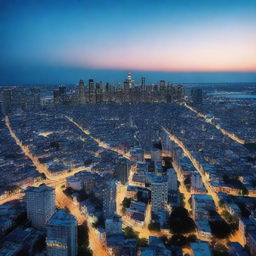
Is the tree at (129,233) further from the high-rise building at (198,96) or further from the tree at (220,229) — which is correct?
the high-rise building at (198,96)

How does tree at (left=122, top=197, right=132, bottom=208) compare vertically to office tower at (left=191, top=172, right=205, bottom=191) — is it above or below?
below

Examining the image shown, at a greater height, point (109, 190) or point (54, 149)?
point (109, 190)

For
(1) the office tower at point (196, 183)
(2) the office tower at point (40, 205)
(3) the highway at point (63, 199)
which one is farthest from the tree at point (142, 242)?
(1) the office tower at point (196, 183)

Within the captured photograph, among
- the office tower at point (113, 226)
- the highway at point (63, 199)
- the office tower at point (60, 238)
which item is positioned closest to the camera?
the office tower at point (60, 238)

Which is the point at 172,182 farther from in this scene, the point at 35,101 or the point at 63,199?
the point at 35,101

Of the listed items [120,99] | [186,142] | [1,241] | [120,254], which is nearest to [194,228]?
[120,254]

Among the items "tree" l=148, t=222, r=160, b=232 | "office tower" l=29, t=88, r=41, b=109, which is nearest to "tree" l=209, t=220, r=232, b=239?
"tree" l=148, t=222, r=160, b=232

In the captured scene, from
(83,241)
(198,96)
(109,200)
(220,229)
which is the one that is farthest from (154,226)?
(198,96)

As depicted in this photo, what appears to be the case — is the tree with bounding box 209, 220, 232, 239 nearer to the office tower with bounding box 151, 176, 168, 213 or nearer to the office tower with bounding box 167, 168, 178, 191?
the office tower with bounding box 151, 176, 168, 213

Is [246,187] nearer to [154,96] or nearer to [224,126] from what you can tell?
[224,126]
